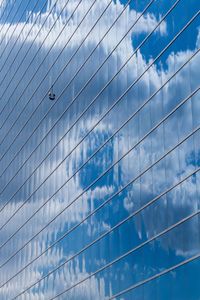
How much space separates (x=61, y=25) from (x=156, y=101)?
18.5 m

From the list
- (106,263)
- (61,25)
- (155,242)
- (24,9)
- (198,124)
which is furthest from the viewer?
(24,9)

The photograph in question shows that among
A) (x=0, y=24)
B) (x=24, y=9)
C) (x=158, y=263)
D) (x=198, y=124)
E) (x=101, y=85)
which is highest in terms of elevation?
(x=0, y=24)

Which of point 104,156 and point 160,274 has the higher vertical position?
point 104,156

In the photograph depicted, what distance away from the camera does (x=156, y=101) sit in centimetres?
3325

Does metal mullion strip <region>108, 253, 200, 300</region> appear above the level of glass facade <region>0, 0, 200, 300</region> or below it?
below

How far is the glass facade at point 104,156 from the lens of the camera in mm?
30469

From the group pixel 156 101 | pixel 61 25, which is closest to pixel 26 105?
pixel 61 25

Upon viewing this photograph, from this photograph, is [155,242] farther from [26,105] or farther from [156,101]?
[26,105]

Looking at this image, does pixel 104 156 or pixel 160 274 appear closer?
pixel 160 274

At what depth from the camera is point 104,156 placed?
3869cm

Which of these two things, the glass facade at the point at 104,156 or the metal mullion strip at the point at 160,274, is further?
the glass facade at the point at 104,156

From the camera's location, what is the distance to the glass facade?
100.0 feet

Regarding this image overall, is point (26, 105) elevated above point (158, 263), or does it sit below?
above

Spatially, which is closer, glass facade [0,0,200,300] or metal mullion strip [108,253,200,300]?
metal mullion strip [108,253,200,300]
